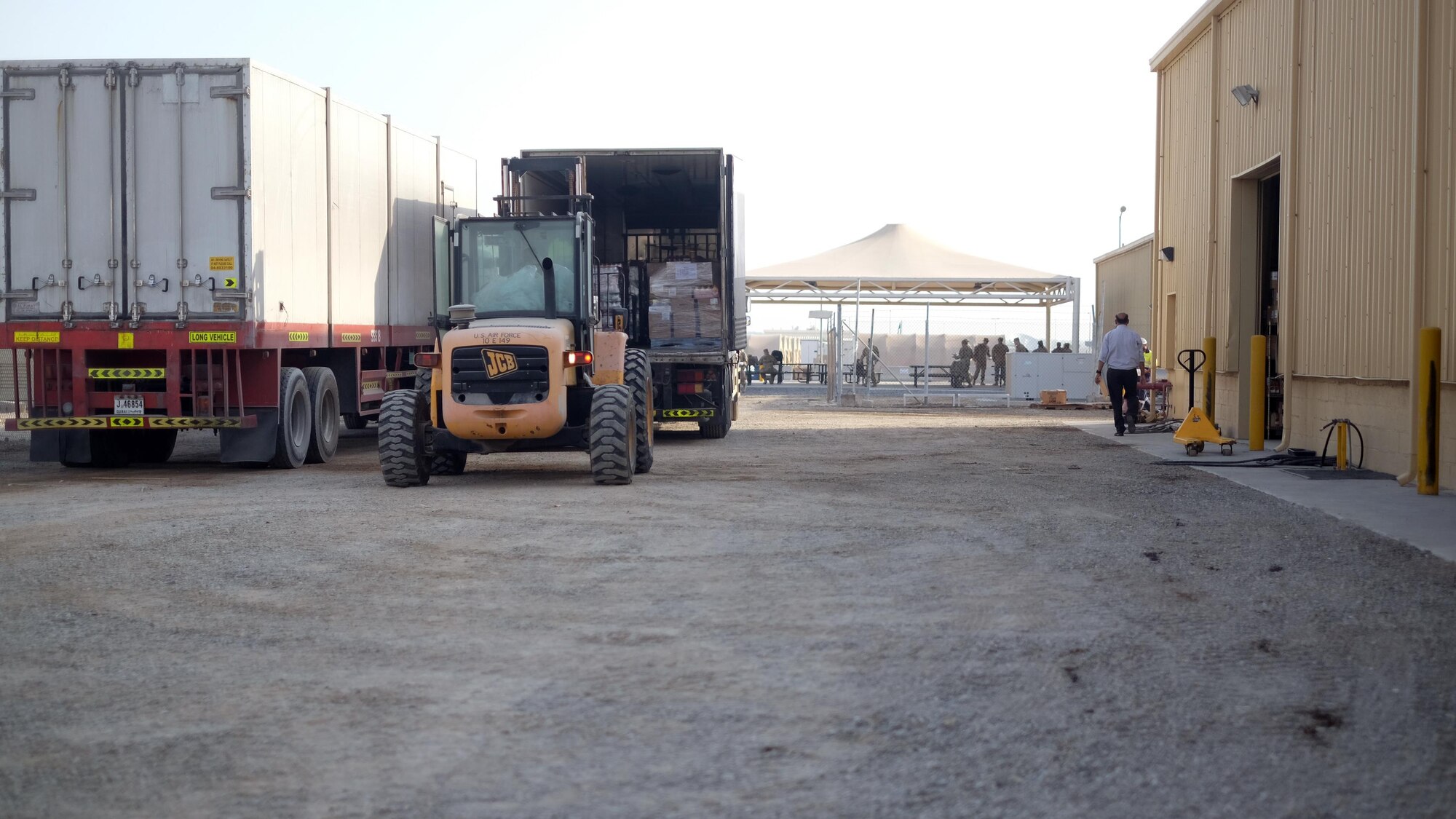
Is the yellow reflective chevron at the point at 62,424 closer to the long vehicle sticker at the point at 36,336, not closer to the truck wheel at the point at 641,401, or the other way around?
the long vehicle sticker at the point at 36,336

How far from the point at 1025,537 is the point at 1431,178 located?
5568 mm

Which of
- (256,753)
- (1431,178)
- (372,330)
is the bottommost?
(256,753)

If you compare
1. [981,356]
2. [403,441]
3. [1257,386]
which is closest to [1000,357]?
[981,356]

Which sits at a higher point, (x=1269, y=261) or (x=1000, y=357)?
(x=1269, y=261)

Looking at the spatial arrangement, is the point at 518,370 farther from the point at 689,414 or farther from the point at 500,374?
the point at 689,414

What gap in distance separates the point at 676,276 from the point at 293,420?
592 cm

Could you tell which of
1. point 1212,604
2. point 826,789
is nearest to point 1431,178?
point 1212,604

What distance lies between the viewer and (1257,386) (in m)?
16.3

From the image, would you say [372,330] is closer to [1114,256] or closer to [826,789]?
[826,789]

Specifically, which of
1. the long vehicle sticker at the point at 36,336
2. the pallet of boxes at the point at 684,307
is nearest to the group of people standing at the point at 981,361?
the pallet of boxes at the point at 684,307

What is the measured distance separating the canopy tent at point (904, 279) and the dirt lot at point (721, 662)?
25.9 m

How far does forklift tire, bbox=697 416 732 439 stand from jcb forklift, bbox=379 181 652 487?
5.51 metres

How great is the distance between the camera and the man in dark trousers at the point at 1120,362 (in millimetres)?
19547

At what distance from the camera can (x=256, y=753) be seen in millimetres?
4527
